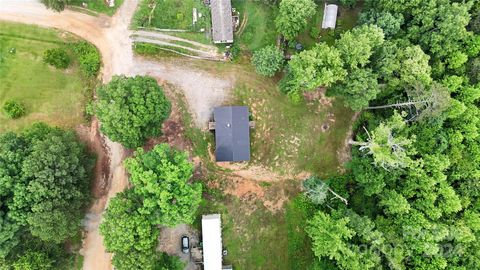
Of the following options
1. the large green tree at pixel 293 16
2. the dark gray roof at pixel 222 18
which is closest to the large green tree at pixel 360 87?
the large green tree at pixel 293 16

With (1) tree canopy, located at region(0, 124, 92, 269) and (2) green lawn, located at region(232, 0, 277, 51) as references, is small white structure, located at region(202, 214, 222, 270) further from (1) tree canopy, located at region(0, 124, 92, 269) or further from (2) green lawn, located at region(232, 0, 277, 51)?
(2) green lawn, located at region(232, 0, 277, 51)

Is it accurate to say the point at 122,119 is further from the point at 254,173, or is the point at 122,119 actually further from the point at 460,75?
the point at 460,75

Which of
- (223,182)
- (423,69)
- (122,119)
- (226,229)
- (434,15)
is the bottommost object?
(226,229)

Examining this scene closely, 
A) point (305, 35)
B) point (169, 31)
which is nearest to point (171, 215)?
point (169, 31)

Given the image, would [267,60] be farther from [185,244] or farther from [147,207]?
[185,244]

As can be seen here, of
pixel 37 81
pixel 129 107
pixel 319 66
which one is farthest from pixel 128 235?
pixel 319 66

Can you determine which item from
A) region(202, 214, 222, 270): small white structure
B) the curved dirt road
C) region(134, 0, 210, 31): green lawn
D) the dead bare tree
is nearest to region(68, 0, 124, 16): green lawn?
the curved dirt road
